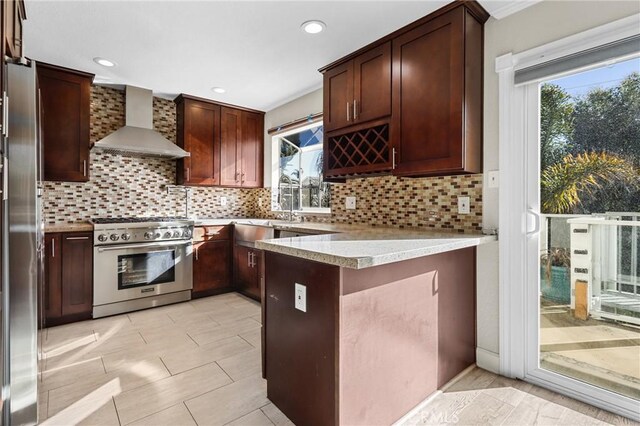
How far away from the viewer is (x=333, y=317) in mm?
1364

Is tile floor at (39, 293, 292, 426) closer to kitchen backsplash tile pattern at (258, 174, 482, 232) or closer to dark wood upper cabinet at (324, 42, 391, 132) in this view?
kitchen backsplash tile pattern at (258, 174, 482, 232)

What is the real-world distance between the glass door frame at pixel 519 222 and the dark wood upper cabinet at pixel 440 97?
0.56ft

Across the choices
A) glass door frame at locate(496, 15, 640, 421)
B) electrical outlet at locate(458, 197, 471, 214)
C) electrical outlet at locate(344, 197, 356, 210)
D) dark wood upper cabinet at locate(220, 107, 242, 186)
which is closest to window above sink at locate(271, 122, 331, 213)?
electrical outlet at locate(344, 197, 356, 210)

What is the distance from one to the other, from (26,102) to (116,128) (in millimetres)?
2388

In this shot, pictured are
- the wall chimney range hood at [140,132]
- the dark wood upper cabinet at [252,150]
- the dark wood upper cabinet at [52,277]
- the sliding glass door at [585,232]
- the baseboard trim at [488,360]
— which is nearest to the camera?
the sliding glass door at [585,232]

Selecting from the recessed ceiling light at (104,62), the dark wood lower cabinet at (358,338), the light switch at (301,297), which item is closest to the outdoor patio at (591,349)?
the dark wood lower cabinet at (358,338)

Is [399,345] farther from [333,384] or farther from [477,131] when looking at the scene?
[477,131]

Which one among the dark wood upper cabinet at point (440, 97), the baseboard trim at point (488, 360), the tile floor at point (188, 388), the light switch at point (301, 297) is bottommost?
the tile floor at point (188, 388)

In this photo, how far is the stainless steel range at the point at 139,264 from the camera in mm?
3070

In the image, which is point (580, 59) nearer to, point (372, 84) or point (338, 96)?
point (372, 84)

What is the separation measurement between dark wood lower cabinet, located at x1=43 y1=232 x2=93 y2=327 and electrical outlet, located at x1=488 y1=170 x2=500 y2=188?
3.41m

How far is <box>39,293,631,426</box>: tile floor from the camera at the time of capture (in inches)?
65.1

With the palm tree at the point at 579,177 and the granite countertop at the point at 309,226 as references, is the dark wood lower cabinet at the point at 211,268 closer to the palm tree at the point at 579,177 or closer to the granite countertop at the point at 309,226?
the granite countertop at the point at 309,226

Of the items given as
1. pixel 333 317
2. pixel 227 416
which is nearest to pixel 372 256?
pixel 333 317
